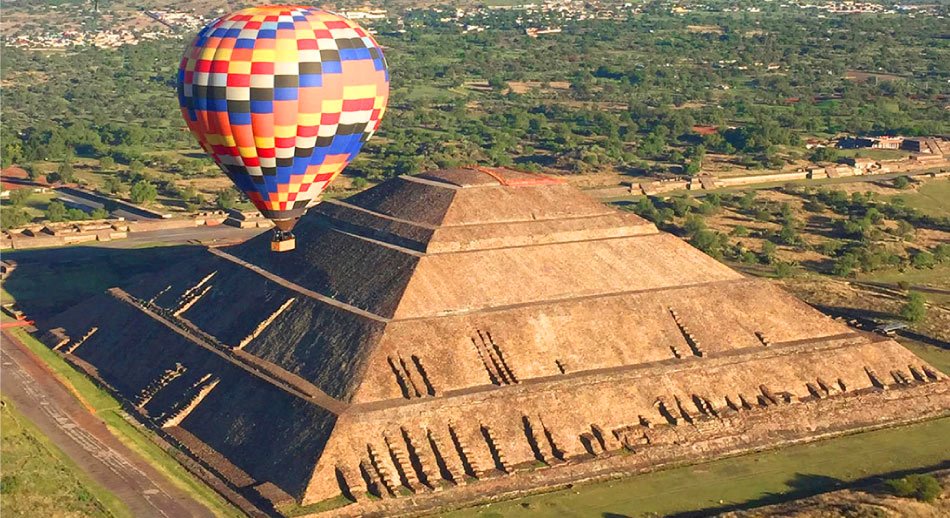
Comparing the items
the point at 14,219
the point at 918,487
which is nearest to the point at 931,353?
the point at 918,487

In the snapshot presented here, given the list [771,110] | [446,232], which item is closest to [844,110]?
[771,110]

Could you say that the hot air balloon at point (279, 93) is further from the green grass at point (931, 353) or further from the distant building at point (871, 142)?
the distant building at point (871, 142)

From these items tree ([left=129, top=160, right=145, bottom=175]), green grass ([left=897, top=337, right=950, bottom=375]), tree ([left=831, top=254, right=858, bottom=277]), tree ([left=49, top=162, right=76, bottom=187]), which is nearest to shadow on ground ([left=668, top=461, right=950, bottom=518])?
green grass ([left=897, top=337, right=950, bottom=375])

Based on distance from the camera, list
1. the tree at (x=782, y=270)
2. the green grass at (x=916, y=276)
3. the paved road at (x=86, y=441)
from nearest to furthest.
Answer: the paved road at (x=86, y=441)
the tree at (x=782, y=270)
the green grass at (x=916, y=276)

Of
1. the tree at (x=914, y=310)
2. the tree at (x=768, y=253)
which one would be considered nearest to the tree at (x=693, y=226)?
the tree at (x=768, y=253)

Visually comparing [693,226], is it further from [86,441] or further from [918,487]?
[86,441]
